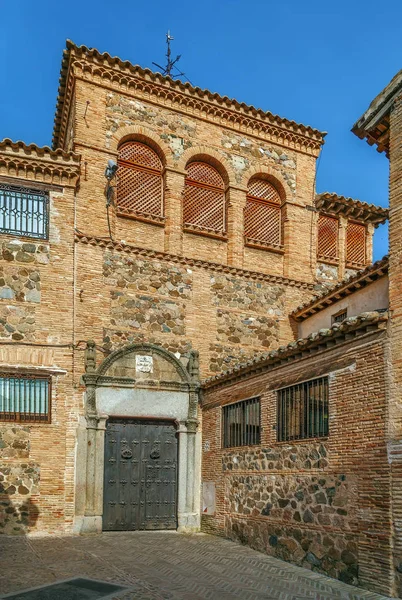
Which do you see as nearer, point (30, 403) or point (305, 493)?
point (305, 493)

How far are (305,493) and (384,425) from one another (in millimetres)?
2269

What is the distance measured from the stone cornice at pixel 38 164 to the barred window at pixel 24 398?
4368 millimetres

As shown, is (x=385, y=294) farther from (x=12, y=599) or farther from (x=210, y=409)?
(x=12, y=599)

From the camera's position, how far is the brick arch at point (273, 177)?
1659 centimetres

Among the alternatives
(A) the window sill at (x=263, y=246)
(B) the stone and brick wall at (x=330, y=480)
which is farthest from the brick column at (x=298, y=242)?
(B) the stone and brick wall at (x=330, y=480)

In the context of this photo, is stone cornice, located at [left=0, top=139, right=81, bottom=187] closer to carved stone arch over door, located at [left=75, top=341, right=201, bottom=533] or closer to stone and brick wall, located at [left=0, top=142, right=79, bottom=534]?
stone and brick wall, located at [left=0, top=142, right=79, bottom=534]

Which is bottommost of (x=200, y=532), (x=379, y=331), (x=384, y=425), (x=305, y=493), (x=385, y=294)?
(x=200, y=532)

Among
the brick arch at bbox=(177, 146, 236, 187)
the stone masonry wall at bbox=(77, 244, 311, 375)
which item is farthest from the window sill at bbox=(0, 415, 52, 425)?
the brick arch at bbox=(177, 146, 236, 187)

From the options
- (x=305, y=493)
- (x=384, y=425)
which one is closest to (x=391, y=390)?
(x=384, y=425)

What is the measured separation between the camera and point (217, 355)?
594 inches

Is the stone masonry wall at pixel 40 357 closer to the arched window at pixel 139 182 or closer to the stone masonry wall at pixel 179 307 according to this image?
the stone masonry wall at pixel 179 307

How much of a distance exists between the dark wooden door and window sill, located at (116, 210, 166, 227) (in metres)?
4.78

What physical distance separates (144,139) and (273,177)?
3.73 meters

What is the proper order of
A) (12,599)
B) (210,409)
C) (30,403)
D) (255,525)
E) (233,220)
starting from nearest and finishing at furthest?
1. (12,599)
2. (255,525)
3. (30,403)
4. (210,409)
5. (233,220)
